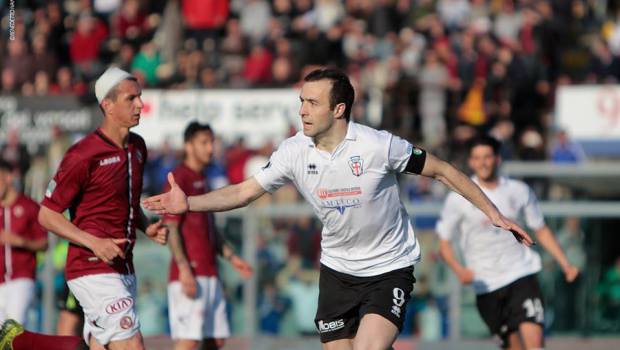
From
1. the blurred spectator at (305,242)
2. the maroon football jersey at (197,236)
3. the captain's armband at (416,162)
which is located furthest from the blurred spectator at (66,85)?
the captain's armband at (416,162)

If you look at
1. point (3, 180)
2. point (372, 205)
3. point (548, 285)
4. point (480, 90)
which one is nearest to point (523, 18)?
point (480, 90)

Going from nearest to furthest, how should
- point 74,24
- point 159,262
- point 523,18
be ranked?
point 159,262, point 523,18, point 74,24

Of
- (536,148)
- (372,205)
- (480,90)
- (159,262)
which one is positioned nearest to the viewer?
(372,205)

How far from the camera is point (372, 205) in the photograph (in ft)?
28.8

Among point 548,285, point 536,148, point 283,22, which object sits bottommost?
point 548,285

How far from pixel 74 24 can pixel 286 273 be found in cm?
900

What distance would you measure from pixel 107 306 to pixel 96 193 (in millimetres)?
793

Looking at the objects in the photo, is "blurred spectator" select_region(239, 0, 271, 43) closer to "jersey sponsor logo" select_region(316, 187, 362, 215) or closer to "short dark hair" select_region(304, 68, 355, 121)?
"short dark hair" select_region(304, 68, 355, 121)

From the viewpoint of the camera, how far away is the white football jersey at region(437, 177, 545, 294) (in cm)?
1134

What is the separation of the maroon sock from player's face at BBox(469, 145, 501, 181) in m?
3.93

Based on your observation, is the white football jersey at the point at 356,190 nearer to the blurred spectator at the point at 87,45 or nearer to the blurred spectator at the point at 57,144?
the blurred spectator at the point at 57,144

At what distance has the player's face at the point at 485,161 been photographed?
11289 millimetres

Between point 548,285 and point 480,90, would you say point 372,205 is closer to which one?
point 548,285

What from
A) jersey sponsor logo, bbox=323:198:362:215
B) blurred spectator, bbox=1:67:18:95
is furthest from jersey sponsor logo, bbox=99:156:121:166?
blurred spectator, bbox=1:67:18:95
